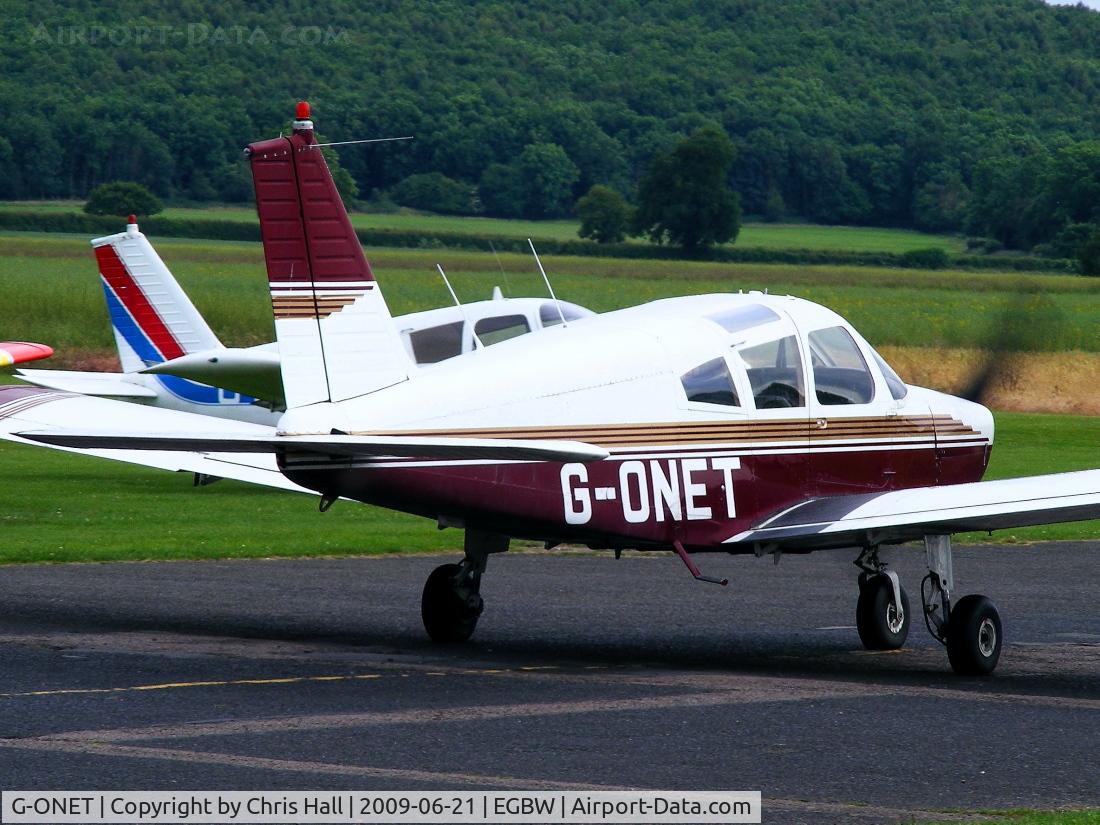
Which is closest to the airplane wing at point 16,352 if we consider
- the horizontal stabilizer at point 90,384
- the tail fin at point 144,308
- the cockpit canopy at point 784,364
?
the horizontal stabilizer at point 90,384

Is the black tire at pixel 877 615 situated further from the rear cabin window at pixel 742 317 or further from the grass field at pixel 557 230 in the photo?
the grass field at pixel 557 230

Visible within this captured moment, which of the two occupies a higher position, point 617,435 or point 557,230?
point 617,435

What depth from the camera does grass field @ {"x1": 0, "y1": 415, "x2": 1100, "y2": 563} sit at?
723 inches

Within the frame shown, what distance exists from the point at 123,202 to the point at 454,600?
94339 mm

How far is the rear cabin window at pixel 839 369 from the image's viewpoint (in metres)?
12.5

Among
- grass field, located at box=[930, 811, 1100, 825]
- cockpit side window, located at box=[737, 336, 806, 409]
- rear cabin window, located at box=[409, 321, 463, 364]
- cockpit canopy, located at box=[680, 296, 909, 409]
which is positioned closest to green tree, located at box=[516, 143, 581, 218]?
rear cabin window, located at box=[409, 321, 463, 364]

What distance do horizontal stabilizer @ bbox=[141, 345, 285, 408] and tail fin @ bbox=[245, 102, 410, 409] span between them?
37.4 ft

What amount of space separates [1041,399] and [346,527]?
93.2 feet

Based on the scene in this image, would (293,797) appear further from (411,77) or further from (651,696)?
(411,77)

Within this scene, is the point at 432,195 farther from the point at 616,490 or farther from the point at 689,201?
the point at 616,490

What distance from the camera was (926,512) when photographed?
37.7 feet

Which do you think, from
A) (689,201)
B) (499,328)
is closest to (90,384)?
(499,328)

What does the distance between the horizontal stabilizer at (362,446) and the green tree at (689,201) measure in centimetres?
9496

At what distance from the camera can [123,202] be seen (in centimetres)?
10250
